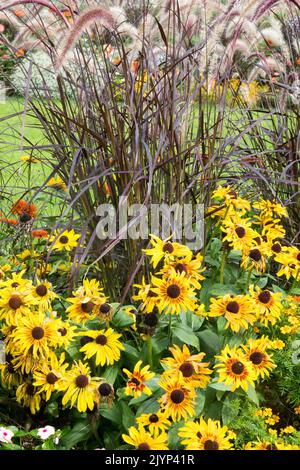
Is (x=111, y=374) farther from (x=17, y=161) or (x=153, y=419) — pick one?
(x=17, y=161)

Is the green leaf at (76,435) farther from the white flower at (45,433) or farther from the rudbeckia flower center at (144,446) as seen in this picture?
the rudbeckia flower center at (144,446)

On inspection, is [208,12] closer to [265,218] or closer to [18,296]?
[265,218]

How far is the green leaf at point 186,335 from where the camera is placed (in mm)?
1979

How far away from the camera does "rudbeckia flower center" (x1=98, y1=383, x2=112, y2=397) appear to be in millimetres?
1835

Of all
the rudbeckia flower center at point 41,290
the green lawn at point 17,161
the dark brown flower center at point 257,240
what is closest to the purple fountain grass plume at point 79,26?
the green lawn at point 17,161

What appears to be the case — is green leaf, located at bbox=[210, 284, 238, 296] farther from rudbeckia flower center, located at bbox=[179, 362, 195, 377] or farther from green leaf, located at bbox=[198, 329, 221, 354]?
rudbeckia flower center, located at bbox=[179, 362, 195, 377]

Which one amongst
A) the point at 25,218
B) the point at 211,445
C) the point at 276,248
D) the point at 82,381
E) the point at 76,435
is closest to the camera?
the point at 211,445

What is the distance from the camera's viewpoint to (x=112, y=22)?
78.4 inches

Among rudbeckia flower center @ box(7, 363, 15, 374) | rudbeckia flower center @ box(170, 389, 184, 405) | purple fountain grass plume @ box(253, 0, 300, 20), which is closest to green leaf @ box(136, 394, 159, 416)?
rudbeckia flower center @ box(170, 389, 184, 405)

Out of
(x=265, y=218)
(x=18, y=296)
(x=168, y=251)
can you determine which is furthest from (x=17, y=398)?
(x=265, y=218)

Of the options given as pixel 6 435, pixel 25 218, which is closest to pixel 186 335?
pixel 6 435

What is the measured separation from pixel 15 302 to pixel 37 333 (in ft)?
0.40

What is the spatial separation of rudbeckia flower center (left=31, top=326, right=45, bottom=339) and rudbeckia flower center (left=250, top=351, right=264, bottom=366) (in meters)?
0.59

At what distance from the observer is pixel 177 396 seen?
5.62ft
